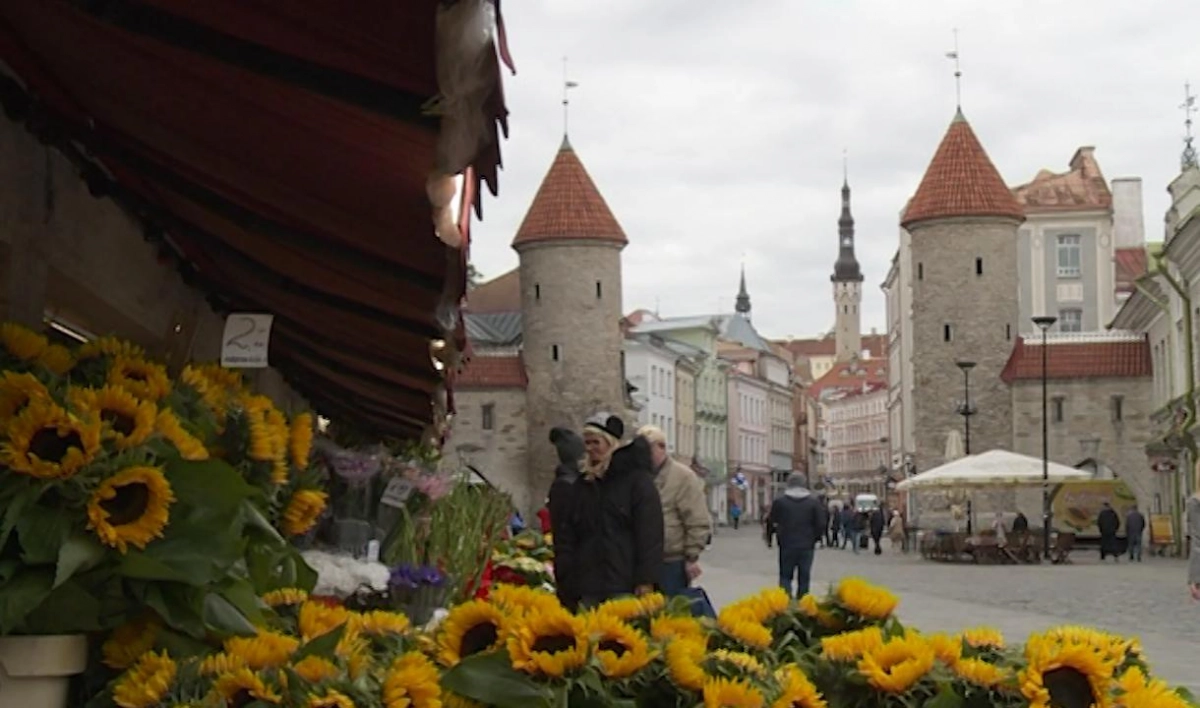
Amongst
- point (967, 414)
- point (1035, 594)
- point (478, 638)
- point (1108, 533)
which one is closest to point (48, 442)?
point (478, 638)

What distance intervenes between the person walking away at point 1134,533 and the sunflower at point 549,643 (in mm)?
36786

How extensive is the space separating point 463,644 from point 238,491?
1.43 ft

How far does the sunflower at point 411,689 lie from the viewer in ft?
8.73

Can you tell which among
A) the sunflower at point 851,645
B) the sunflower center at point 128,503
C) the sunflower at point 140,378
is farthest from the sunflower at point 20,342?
the sunflower at point 851,645

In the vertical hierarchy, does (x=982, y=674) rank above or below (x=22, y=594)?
below

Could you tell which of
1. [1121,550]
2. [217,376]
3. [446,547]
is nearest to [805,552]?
[446,547]

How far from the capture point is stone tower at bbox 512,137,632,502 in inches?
2359

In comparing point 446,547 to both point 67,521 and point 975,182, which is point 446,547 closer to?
point 67,521

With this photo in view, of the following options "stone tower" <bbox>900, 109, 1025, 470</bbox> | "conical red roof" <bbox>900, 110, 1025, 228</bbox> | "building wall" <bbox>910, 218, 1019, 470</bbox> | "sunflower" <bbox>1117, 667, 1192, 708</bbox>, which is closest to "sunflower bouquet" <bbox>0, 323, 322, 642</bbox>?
"sunflower" <bbox>1117, 667, 1192, 708</bbox>

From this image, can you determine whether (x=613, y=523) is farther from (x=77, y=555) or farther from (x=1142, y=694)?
(x=77, y=555)

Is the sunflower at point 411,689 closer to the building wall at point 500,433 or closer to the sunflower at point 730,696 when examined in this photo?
the sunflower at point 730,696

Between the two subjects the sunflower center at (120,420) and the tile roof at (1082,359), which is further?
the tile roof at (1082,359)

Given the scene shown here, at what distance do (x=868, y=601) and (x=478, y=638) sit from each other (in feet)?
2.52

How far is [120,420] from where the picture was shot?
9.58 ft
